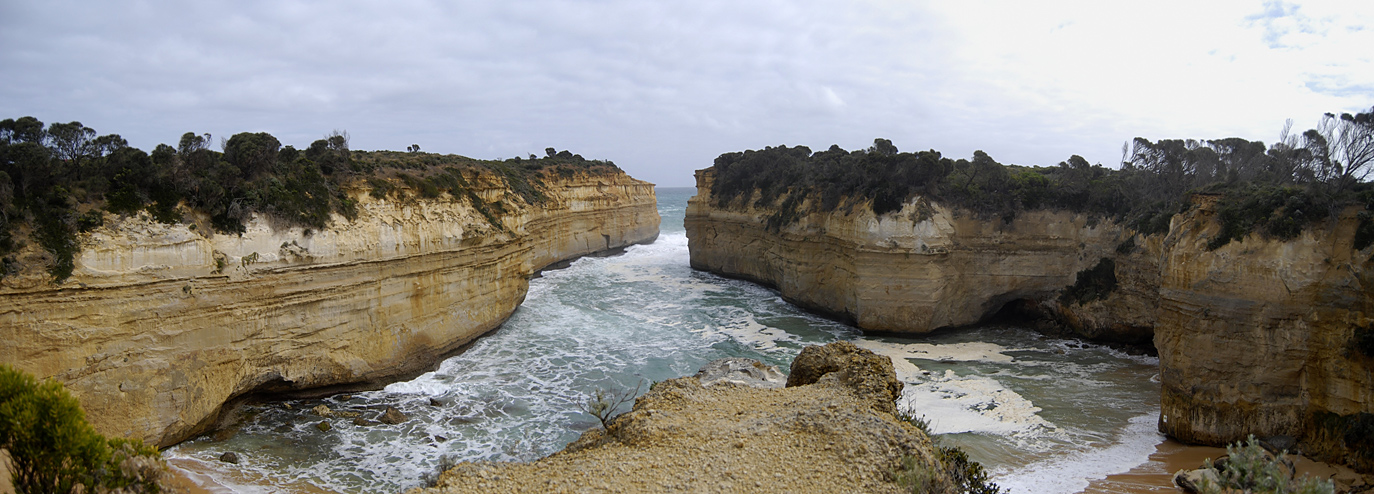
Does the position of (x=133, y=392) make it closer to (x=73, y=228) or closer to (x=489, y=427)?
(x=73, y=228)

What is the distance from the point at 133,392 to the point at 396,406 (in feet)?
13.2

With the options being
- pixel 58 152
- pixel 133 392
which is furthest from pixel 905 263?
pixel 58 152

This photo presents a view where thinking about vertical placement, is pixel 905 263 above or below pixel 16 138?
below

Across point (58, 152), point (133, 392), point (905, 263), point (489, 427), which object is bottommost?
point (489, 427)

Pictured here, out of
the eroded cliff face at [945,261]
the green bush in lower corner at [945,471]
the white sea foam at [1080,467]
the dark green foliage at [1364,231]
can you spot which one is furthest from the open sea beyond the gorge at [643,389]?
the dark green foliage at [1364,231]

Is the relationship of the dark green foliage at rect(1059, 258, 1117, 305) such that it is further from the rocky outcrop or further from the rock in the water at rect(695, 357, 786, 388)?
the rock in the water at rect(695, 357, 786, 388)

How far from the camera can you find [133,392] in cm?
967

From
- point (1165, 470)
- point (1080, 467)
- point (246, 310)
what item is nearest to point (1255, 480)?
point (1080, 467)

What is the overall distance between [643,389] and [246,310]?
7.69 meters

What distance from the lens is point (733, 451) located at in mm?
6992

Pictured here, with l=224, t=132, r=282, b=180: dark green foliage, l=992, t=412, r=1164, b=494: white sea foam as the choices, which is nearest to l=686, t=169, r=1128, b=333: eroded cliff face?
l=992, t=412, r=1164, b=494: white sea foam

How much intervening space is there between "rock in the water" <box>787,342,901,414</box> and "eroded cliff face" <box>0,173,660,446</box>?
350 inches

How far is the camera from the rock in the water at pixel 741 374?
9.94m

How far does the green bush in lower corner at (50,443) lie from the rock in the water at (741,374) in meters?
6.75
